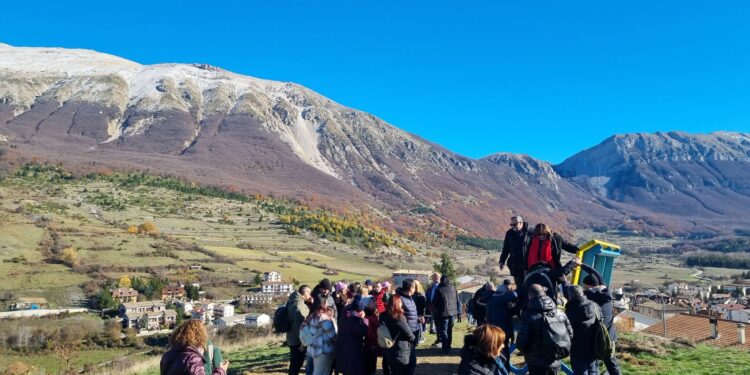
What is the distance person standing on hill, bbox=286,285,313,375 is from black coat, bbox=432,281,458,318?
316 cm

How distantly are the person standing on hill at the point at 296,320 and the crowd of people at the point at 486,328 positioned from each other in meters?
0.02

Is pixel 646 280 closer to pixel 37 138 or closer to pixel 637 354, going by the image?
pixel 637 354

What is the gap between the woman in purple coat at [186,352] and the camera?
13.2 ft

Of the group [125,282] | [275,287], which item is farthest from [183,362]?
[125,282]

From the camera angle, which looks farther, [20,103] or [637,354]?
[20,103]

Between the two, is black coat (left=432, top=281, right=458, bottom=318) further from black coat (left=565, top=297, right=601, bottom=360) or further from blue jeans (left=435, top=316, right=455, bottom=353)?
black coat (left=565, top=297, right=601, bottom=360)

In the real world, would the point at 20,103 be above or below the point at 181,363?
above

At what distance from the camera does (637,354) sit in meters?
9.15

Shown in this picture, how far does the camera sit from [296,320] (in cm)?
722

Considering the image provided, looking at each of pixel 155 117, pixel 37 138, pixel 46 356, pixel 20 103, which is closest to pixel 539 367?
pixel 46 356

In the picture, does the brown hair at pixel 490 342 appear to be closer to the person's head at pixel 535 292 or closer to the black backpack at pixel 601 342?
the person's head at pixel 535 292

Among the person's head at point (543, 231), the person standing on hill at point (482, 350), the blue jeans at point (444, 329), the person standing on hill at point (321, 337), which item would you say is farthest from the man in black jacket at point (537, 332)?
the blue jeans at point (444, 329)

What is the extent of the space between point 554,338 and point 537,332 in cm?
18

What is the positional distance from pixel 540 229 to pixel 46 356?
3399cm
